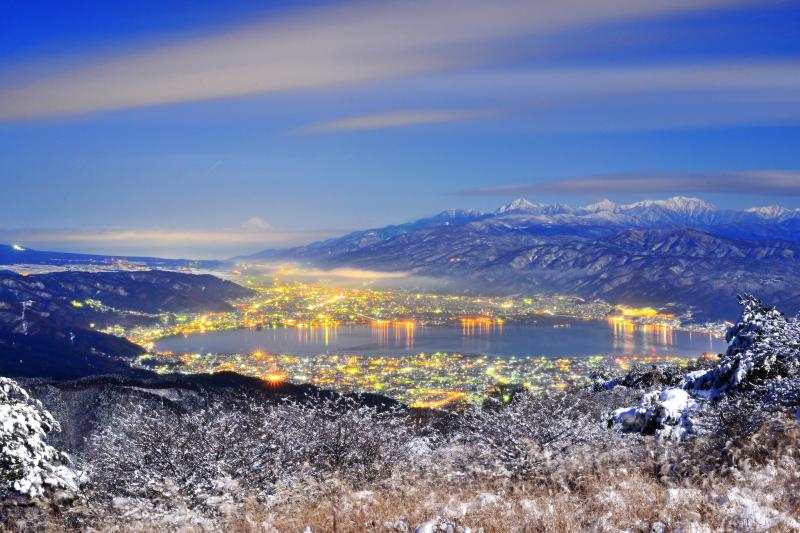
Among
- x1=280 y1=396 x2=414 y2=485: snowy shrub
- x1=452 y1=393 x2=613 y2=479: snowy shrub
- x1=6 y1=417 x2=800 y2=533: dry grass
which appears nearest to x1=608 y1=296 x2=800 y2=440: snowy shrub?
x1=452 y1=393 x2=613 y2=479: snowy shrub

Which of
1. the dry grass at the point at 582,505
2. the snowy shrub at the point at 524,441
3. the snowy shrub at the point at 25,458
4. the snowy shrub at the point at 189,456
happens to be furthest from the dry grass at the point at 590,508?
the snowy shrub at the point at 25,458

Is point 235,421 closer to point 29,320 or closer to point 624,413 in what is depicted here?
point 624,413

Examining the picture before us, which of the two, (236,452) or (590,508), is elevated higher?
(590,508)

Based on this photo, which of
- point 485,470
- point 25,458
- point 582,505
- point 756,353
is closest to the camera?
point 582,505

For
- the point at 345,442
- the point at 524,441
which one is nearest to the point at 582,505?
the point at 524,441

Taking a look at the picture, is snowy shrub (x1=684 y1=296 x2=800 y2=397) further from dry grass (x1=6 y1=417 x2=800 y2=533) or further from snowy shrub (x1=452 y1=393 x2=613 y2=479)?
dry grass (x1=6 y1=417 x2=800 y2=533)

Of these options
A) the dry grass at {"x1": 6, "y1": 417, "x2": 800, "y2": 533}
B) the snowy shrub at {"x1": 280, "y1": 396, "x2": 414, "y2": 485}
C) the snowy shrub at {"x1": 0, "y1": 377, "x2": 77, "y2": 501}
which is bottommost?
the snowy shrub at {"x1": 280, "y1": 396, "x2": 414, "y2": 485}

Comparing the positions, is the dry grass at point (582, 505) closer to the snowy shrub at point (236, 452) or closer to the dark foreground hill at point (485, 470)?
the dark foreground hill at point (485, 470)

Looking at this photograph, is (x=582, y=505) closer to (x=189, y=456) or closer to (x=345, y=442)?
(x=345, y=442)

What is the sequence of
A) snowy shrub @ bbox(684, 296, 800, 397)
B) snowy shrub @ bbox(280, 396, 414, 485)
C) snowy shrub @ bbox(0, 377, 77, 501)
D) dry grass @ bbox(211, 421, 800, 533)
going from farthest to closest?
1. snowy shrub @ bbox(280, 396, 414, 485)
2. snowy shrub @ bbox(684, 296, 800, 397)
3. snowy shrub @ bbox(0, 377, 77, 501)
4. dry grass @ bbox(211, 421, 800, 533)

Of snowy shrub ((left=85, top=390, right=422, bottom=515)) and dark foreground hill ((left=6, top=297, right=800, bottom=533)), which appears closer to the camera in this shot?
dark foreground hill ((left=6, top=297, right=800, bottom=533))
